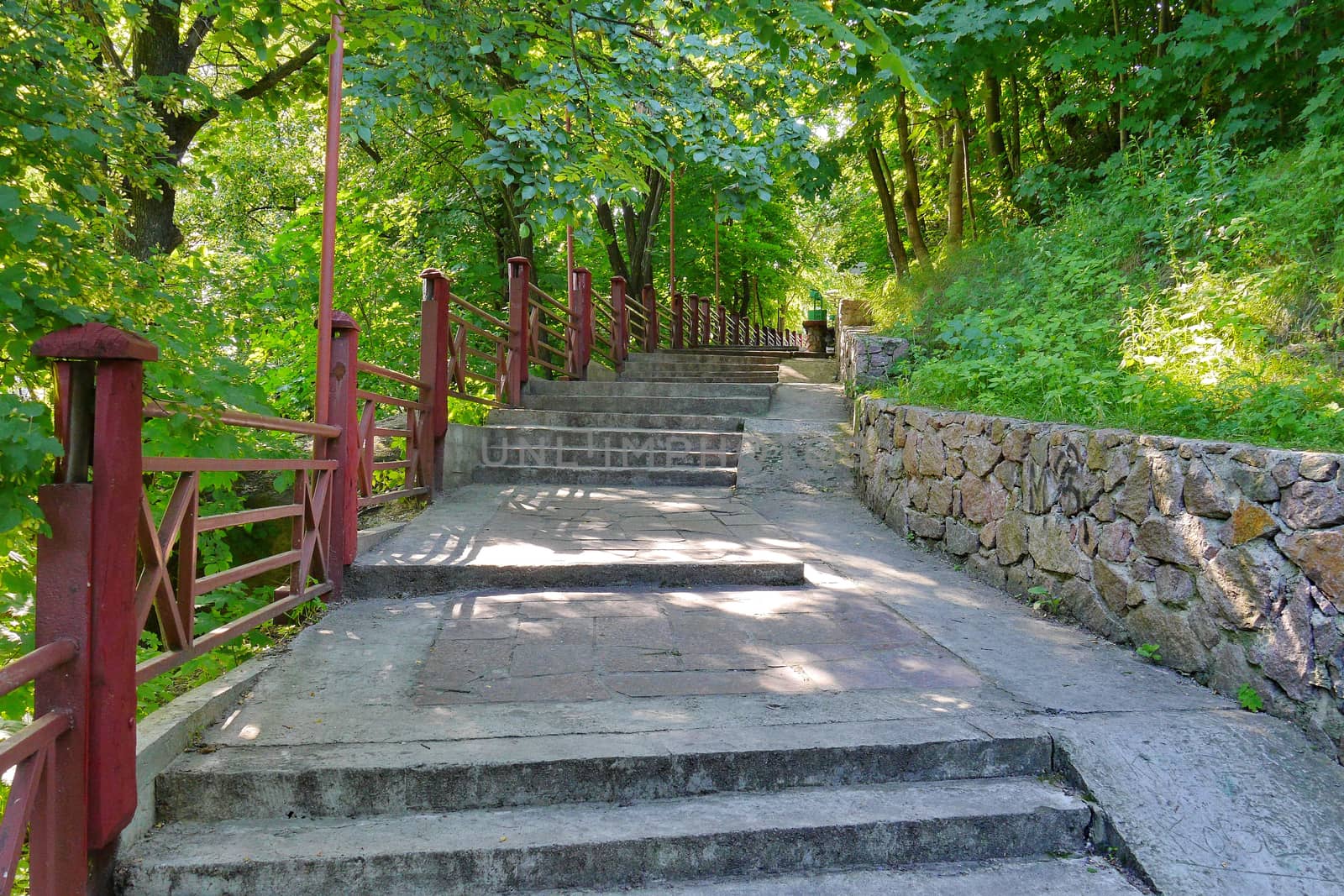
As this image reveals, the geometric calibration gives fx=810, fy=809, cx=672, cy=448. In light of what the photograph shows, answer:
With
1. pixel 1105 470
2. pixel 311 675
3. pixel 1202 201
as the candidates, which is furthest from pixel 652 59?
pixel 1202 201

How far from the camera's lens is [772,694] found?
3.02m

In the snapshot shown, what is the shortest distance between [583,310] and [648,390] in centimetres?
185

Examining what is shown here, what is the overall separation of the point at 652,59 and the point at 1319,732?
3943 millimetres

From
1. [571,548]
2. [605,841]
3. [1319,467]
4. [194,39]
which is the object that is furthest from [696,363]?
[605,841]

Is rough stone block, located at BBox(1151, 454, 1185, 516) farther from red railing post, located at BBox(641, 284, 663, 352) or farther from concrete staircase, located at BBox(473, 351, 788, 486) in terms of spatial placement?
red railing post, located at BBox(641, 284, 663, 352)

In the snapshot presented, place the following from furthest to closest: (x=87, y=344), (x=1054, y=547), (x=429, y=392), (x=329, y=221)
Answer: (x=429, y=392) → (x=1054, y=547) → (x=329, y=221) → (x=87, y=344)

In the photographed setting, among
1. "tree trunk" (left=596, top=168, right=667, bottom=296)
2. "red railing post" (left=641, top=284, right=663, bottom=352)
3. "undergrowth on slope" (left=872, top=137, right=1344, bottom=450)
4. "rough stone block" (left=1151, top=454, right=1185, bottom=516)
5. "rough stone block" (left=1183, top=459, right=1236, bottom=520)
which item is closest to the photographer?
"rough stone block" (left=1183, top=459, right=1236, bottom=520)

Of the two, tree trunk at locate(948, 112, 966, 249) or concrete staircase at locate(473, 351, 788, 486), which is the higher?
tree trunk at locate(948, 112, 966, 249)

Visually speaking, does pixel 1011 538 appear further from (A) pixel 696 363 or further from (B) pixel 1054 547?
(A) pixel 696 363

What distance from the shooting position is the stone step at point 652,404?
30.7 feet

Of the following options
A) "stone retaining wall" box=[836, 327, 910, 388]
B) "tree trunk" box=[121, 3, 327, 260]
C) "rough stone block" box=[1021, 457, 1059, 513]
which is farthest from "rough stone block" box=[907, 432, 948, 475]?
"tree trunk" box=[121, 3, 327, 260]

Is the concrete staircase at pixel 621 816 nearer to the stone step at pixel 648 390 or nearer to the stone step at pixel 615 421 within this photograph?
the stone step at pixel 615 421

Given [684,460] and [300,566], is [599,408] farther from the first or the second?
[300,566]

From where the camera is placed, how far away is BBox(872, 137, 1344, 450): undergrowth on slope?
360 centimetres
